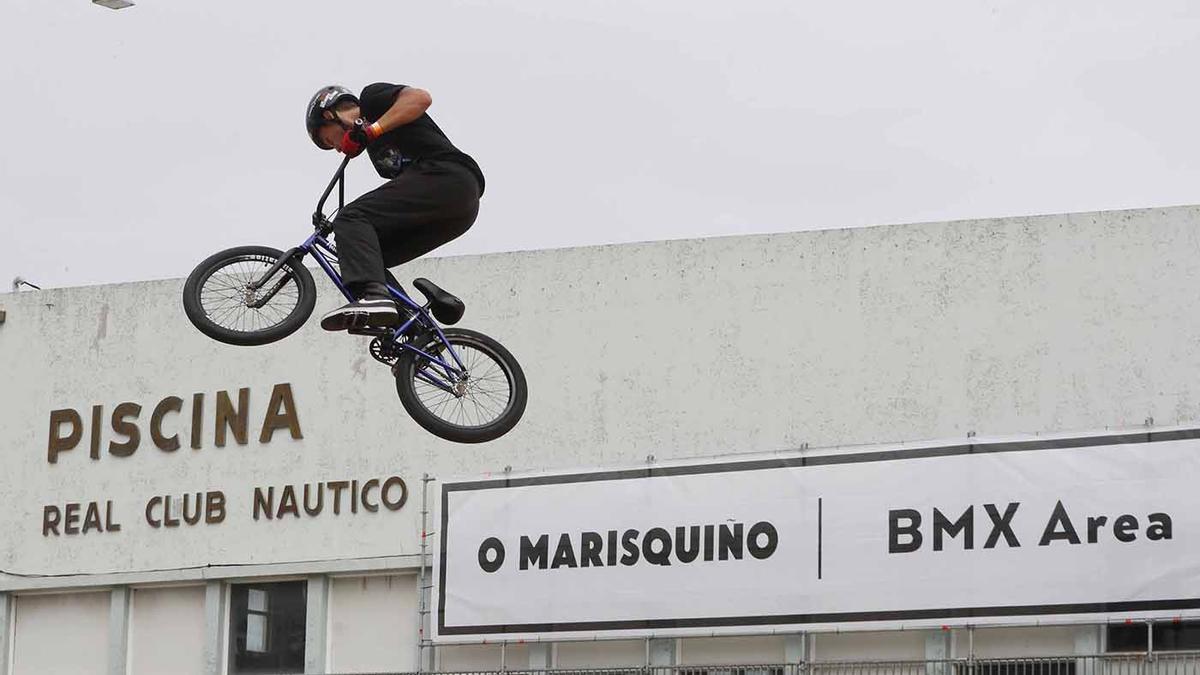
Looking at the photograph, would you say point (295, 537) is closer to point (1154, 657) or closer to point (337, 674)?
point (337, 674)

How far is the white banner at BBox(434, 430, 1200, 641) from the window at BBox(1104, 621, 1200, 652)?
333mm

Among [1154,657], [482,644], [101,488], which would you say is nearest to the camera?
[1154,657]

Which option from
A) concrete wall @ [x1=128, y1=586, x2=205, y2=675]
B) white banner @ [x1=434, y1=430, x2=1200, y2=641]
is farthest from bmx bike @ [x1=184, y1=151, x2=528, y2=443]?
concrete wall @ [x1=128, y1=586, x2=205, y2=675]

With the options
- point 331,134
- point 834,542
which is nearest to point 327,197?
point 331,134

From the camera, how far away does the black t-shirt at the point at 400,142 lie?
13727 millimetres

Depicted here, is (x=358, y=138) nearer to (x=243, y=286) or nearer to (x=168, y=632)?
(x=243, y=286)

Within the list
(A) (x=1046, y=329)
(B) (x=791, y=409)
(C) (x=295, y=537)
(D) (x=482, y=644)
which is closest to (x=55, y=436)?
(C) (x=295, y=537)

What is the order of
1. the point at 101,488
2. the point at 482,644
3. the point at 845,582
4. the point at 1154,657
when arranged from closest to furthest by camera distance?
the point at 1154,657
the point at 845,582
the point at 482,644
the point at 101,488

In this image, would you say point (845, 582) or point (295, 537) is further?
point (295, 537)

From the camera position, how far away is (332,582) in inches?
1184

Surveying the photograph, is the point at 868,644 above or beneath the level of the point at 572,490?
beneath

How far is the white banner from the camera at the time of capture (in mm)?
25953

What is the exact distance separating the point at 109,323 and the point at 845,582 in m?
10.2

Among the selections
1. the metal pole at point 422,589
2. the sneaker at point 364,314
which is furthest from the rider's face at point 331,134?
the metal pole at point 422,589
